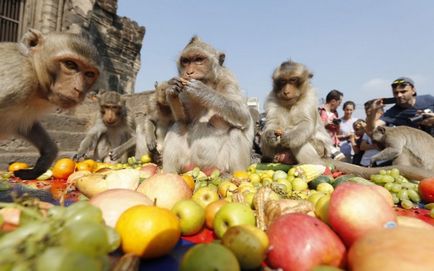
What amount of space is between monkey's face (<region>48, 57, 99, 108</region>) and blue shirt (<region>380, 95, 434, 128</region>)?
6.29 m

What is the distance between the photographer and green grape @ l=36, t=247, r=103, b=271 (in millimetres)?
732

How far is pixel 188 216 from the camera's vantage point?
169 cm

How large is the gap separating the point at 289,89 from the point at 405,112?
310 cm

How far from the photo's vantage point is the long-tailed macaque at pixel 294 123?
A: 485 cm

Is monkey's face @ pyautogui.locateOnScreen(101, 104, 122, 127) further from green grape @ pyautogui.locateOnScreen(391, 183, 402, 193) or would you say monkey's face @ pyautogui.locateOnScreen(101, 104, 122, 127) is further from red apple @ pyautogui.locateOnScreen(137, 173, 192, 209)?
green grape @ pyautogui.locateOnScreen(391, 183, 402, 193)

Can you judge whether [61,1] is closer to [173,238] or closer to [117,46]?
[117,46]

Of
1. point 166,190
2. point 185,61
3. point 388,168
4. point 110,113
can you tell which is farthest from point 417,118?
point 110,113

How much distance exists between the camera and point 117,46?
1672 cm

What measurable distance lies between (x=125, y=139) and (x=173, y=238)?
6566 millimetres

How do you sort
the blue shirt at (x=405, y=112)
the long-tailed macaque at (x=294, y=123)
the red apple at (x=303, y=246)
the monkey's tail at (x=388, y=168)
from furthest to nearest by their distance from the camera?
the blue shirt at (x=405, y=112), the long-tailed macaque at (x=294, y=123), the monkey's tail at (x=388, y=168), the red apple at (x=303, y=246)

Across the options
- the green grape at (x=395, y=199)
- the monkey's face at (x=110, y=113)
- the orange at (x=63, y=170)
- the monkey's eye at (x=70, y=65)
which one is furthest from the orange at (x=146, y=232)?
the monkey's face at (x=110, y=113)

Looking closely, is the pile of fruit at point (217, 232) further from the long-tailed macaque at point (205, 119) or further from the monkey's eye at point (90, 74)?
the long-tailed macaque at point (205, 119)

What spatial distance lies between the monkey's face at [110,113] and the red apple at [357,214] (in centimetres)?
641

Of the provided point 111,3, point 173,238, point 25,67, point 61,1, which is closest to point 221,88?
point 25,67
